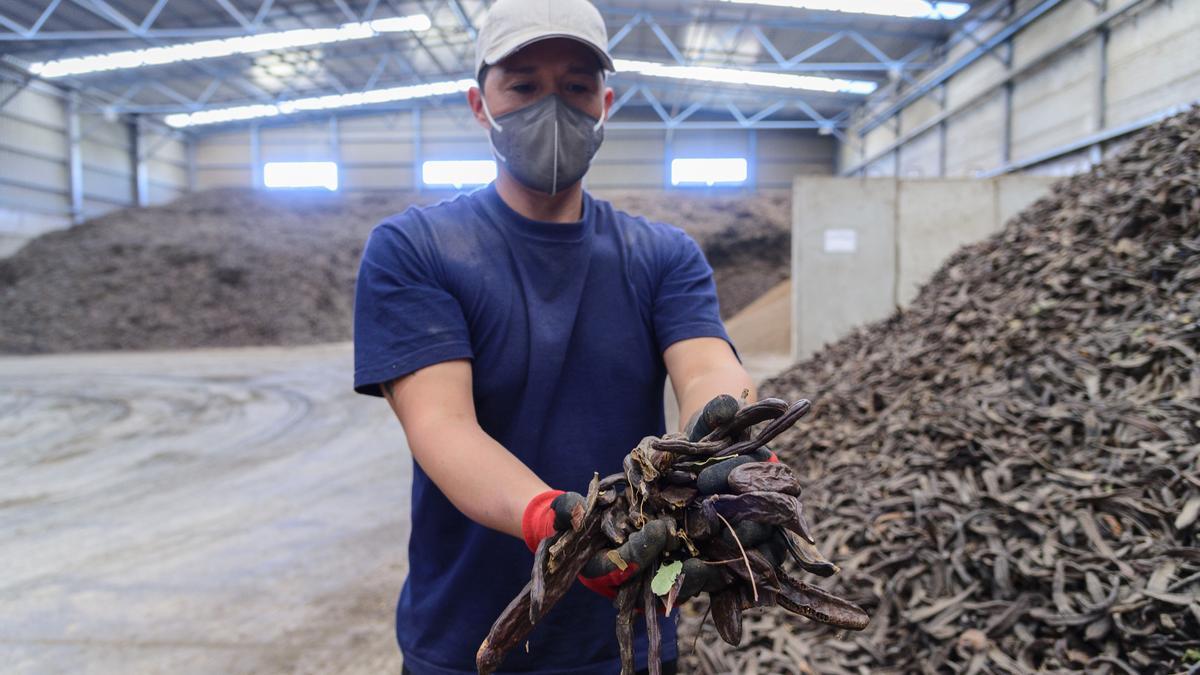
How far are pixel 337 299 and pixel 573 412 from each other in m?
18.8

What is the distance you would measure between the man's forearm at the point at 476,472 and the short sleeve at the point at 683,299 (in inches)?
21.2

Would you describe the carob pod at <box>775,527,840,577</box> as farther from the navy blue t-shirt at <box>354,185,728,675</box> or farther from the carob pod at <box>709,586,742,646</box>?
the navy blue t-shirt at <box>354,185,728,675</box>

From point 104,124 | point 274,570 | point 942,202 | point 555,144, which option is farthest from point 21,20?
point 555,144

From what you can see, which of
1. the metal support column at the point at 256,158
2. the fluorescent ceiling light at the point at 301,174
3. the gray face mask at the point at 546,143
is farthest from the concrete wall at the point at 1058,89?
the metal support column at the point at 256,158

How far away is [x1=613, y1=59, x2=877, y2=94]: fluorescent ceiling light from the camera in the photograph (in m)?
20.9

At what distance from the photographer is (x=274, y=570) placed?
4.25 metres

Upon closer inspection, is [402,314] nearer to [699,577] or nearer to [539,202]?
[539,202]

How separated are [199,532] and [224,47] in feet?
60.1

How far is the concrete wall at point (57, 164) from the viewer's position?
20.2 metres

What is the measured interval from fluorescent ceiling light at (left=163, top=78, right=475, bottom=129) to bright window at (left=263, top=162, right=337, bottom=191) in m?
2.19

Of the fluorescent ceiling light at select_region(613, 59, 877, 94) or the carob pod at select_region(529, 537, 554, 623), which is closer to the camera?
the carob pod at select_region(529, 537, 554, 623)

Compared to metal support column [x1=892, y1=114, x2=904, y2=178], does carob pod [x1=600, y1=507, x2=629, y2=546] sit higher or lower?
lower

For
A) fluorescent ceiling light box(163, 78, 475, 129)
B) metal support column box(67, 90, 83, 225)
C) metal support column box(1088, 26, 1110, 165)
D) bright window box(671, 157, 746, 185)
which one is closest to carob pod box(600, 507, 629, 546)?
metal support column box(1088, 26, 1110, 165)

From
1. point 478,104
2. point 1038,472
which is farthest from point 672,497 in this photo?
point 1038,472
